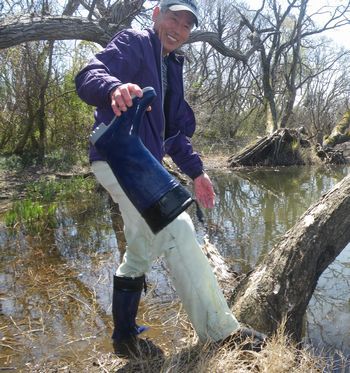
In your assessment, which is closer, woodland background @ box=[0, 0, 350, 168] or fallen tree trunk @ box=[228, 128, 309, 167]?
woodland background @ box=[0, 0, 350, 168]

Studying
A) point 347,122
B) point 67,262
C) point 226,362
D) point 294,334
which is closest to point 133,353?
point 226,362

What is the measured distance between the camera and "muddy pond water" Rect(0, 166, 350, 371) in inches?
101

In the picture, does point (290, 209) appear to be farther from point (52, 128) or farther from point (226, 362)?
point (52, 128)

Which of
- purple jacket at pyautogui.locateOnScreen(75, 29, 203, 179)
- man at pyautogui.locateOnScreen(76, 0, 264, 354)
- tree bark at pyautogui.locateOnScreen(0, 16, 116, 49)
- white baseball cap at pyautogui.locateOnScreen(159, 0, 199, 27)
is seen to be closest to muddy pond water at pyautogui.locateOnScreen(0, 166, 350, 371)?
man at pyautogui.locateOnScreen(76, 0, 264, 354)

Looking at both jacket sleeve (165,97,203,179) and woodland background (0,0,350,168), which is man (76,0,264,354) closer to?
jacket sleeve (165,97,203,179)

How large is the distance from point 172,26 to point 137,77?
0.35 meters

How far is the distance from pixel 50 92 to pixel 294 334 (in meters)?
9.97

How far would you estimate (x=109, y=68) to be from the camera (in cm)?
206

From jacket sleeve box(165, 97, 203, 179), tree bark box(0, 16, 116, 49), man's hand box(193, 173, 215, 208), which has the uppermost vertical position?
tree bark box(0, 16, 116, 49)

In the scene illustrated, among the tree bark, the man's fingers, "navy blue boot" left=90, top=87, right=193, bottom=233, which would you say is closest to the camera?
the man's fingers

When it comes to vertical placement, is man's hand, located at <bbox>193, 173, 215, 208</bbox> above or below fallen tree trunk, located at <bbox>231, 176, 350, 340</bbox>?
above

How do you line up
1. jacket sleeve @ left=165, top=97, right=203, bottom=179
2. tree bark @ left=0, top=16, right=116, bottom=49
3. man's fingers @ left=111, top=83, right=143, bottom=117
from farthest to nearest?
tree bark @ left=0, top=16, right=116, bottom=49 → jacket sleeve @ left=165, top=97, right=203, bottom=179 → man's fingers @ left=111, top=83, right=143, bottom=117

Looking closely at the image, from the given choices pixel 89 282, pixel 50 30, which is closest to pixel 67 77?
pixel 50 30

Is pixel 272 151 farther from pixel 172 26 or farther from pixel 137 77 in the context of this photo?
pixel 137 77
